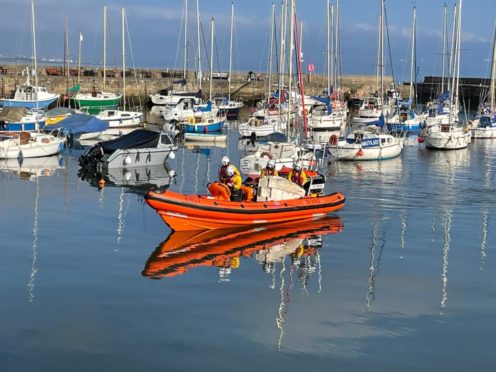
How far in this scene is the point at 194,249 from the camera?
1902 centimetres

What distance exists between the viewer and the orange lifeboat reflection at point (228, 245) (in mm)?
17578

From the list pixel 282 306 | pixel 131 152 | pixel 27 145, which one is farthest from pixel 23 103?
pixel 282 306

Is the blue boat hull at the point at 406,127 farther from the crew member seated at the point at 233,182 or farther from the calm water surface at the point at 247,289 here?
the crew member seated at the point at 233,182

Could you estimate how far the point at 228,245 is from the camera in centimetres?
1950

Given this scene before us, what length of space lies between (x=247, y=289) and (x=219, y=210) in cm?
485

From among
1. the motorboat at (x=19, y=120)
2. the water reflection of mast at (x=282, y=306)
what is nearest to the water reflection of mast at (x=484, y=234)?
the water reflection of mast at (x=282, y=306)

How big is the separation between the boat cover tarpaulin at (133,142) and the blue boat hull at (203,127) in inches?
A: 551

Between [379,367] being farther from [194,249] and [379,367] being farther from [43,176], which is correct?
[43,176]

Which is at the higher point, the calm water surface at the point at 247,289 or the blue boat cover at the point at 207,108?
the blue boat cover at the point at 207,108

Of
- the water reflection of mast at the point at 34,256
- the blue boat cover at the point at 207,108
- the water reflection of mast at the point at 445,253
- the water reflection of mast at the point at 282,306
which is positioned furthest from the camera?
the blue boat cover at the point at 207,108

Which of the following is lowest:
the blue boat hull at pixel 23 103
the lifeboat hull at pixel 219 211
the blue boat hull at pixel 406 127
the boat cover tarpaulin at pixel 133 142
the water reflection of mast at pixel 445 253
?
the water reflection of mast at pixel 445 253

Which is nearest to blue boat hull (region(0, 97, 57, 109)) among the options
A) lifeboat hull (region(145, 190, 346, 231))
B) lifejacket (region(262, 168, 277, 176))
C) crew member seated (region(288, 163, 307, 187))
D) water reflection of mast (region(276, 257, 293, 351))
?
lifejacket (region(262, 168, 277, 176))

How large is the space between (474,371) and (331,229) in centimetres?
1011

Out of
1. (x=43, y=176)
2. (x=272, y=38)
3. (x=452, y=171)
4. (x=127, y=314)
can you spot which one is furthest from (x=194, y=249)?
(x=272, y=38)
